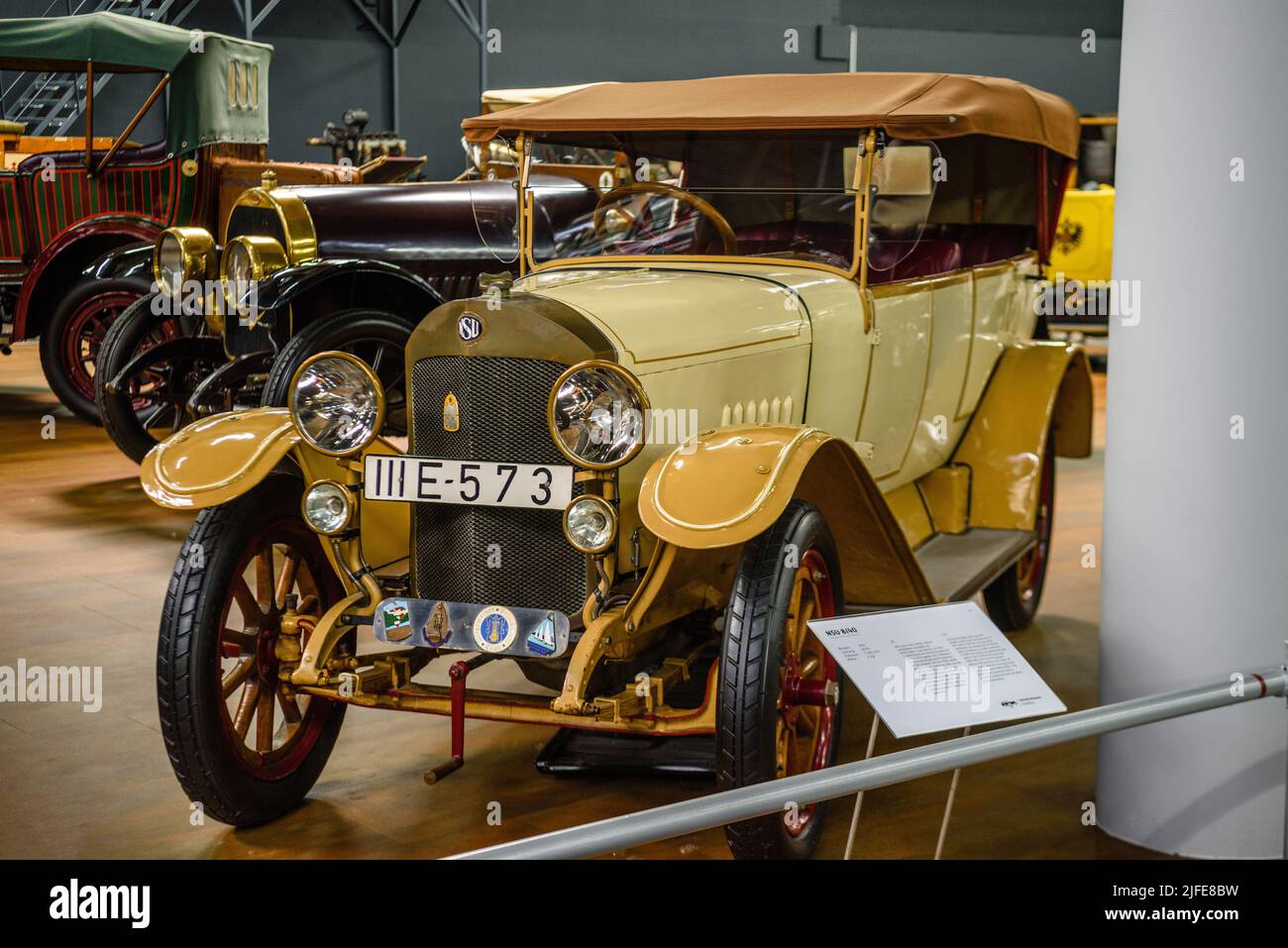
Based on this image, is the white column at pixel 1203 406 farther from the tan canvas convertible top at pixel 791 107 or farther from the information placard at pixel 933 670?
the tan canvas convertible top at pixel 791 107

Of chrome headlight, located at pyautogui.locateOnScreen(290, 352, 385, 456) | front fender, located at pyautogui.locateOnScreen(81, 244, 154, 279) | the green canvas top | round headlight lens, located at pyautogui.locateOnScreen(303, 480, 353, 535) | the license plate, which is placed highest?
the green canvas top

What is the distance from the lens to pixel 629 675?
3008mm

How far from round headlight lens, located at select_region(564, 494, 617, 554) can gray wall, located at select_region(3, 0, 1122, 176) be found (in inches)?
497

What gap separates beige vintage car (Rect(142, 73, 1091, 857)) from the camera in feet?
8.91

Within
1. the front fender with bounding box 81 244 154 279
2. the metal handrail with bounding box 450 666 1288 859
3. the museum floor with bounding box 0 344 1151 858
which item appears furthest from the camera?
the front fender with bounding box 81 244 154 279

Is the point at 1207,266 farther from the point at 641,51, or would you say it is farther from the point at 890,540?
the point at 641,51

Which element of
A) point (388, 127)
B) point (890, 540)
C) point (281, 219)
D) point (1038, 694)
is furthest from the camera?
point (388, 127)

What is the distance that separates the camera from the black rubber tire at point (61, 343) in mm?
7582

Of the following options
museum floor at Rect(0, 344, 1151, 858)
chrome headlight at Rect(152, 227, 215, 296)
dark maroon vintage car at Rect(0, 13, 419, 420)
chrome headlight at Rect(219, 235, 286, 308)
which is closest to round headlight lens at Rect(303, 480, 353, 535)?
museum floor at Rect(0, 344, 1151, 858)

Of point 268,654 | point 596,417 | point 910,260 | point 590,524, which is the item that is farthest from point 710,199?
point 268,654

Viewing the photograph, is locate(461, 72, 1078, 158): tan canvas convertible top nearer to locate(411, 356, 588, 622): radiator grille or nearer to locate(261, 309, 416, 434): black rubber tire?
locate(411, 356, 588, 622): radiator grille

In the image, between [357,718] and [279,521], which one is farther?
[357,718]

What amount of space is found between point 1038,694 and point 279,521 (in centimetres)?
164

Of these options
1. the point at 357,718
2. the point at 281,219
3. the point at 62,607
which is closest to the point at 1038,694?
the point at 357,718
